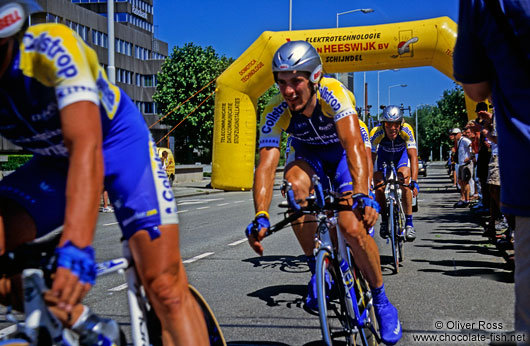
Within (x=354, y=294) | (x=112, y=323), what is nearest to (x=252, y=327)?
(x=354, y=294)

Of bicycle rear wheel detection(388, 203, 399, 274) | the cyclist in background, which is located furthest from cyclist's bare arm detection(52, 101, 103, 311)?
the cyclist in background

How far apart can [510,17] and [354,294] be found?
214cm

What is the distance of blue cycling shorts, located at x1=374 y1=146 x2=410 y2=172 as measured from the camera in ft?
31.2

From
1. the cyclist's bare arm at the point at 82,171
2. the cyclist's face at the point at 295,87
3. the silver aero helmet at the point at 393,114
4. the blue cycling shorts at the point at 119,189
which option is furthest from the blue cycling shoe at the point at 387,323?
the silver aero helmet at the point at 393,114

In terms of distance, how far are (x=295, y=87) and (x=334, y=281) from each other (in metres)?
1.26

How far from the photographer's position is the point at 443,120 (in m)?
91.4

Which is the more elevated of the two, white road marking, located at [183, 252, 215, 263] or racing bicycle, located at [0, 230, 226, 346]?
racing bicycle, located at [0, 230, 226, 346]

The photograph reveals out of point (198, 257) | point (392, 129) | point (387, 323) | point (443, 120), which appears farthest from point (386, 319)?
point (443, 120)

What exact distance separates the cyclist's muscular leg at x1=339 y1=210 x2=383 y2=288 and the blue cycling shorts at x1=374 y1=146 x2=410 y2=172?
17.6ft

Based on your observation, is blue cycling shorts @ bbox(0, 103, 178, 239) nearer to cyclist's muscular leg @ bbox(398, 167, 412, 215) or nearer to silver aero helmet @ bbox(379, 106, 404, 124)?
silver aero helmet @ bbox(379, 106, 404, 124)

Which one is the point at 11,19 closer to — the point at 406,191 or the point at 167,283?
the point at 167,283

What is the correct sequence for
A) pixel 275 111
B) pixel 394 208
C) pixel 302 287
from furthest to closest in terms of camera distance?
pixel 394 208
pixel 302 287
pixel 275 111

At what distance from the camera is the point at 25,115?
7.45 feet

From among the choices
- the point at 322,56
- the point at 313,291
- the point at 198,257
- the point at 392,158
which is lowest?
the point at 198,257
